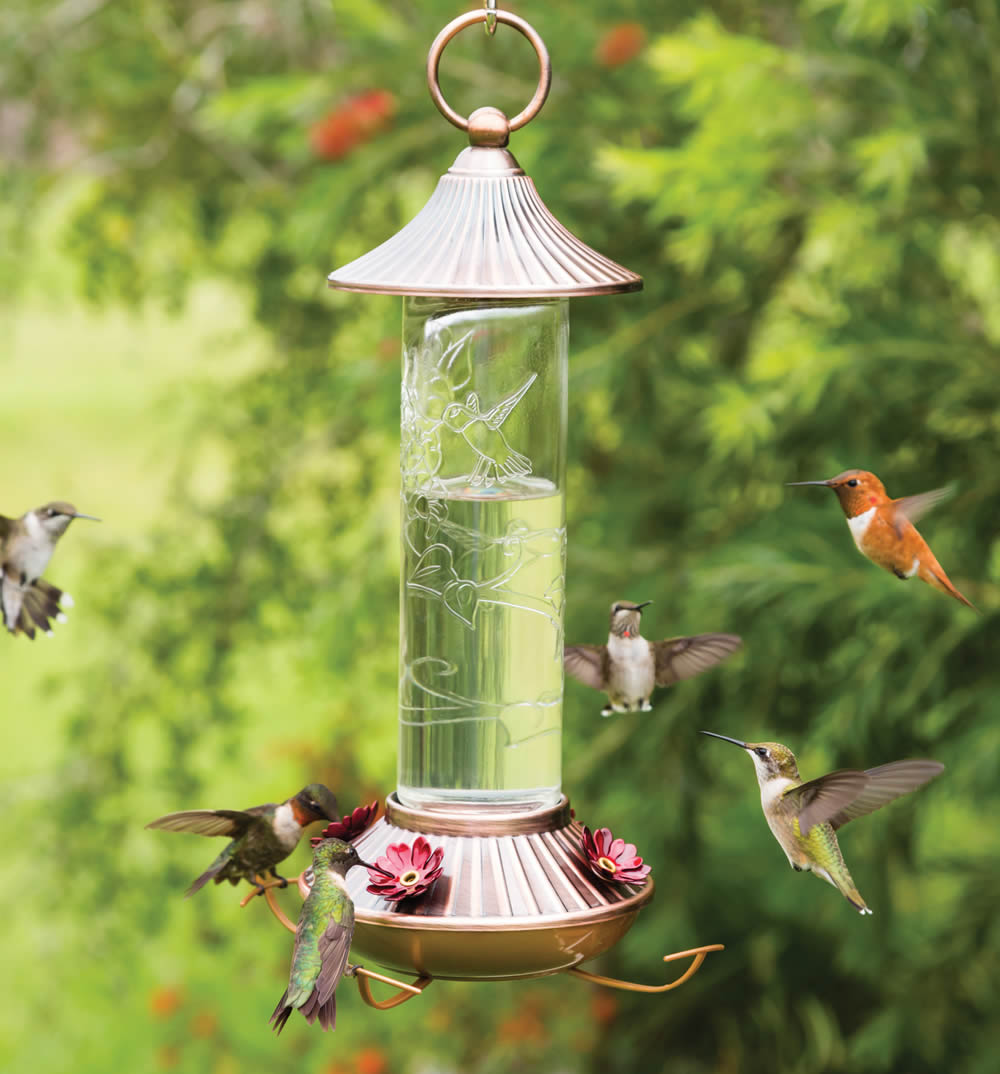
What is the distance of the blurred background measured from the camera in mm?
3439

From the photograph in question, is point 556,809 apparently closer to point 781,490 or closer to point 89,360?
point 781,490

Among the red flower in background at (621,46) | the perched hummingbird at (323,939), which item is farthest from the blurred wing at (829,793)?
the red flower in background at (621,46)

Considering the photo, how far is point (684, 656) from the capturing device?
2.14 m

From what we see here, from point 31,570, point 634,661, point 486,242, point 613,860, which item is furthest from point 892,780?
point 31,570

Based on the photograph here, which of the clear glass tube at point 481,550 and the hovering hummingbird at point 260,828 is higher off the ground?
the clear glass tube at point 481,550

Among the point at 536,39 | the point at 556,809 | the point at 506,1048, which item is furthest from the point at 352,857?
the point at 506,1048

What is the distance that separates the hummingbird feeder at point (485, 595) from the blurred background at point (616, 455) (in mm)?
1419

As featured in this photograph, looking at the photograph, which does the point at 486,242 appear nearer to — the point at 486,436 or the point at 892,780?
the point at 486,436

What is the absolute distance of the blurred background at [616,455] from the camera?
3439 mm

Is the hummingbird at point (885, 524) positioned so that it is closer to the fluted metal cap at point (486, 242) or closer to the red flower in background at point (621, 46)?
the fluted metal cap at point (486, 242)

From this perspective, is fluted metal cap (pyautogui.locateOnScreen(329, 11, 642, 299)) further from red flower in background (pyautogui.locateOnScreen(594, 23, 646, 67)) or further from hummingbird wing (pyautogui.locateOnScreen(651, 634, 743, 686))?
red flower in background (pyautogui.locateOnScreen(594, 23, 646, 67))

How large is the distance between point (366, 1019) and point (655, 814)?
2155mm

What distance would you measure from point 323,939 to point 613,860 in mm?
371

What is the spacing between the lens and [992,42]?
3393mm
